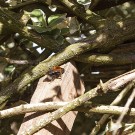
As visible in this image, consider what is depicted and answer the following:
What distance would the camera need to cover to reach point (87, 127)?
1624 mm

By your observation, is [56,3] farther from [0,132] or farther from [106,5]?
[0,132]

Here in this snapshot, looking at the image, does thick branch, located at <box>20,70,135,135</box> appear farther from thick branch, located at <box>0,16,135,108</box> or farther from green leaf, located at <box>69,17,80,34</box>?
green leaf, located at <box>69,17,80,34</box>

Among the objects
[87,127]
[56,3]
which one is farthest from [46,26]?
[87,127]

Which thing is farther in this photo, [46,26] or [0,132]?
[0,132]

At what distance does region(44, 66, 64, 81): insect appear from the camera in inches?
38.3

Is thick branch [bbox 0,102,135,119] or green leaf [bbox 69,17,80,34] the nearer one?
thick branch [bbox 0,102,135,119]

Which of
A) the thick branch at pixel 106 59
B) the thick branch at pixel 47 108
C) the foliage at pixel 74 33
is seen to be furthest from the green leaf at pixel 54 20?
the thick branch at pixel 47 108

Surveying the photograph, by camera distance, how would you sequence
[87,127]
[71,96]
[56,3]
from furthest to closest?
[87,127] < [56,3] < [71,96]

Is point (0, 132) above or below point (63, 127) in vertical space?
below

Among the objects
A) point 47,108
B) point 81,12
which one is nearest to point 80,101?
point 47,108

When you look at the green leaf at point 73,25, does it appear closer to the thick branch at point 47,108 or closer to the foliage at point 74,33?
Answer: the foliage at point 74,33

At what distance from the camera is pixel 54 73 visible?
977mm

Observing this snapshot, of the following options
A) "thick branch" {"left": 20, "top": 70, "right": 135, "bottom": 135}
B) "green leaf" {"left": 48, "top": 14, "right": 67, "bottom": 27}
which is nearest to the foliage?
"green leaf" {"left": 48, "top": 14, "right": 67, "bottom": 27}

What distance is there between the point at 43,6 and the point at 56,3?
0.05 metres
